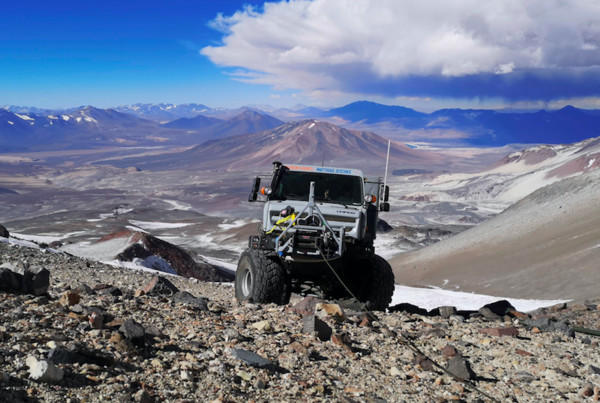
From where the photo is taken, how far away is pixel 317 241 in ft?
29.3

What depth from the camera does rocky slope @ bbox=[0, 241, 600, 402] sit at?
454 cm

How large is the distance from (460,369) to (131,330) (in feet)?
10.8

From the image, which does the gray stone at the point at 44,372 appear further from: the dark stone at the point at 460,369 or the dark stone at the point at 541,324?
the dark stone at the point at 541,324

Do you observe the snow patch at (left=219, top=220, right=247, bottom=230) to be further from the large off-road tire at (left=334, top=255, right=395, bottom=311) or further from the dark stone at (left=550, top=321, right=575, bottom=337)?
the dark stone at (left=550, top=321, right=575, bottom=337)

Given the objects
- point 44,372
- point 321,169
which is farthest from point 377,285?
point 44,372

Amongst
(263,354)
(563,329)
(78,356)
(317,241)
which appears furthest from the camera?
(317,241)

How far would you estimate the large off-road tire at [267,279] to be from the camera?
902cm

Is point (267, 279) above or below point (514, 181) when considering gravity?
above

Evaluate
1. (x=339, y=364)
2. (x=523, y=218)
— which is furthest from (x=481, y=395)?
(x=523, y=218)

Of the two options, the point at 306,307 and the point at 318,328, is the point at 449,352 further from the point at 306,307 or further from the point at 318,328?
the point at 306,307

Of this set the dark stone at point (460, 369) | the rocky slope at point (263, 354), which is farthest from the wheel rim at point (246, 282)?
the dark stone at point (460, 369)

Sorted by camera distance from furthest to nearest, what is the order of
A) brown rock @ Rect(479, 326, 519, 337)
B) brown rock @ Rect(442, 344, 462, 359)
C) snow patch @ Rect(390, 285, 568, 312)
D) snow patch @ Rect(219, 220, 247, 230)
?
snow patch @ Rect(219, 220, 247, 230) → snow patch @ Rect(390, 285, 568, 312) → brown rock @ Rect(479, 326, 519, 337) → brown rock @ Rect(442, 344, 462, 359)

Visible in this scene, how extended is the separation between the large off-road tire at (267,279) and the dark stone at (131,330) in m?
3.68

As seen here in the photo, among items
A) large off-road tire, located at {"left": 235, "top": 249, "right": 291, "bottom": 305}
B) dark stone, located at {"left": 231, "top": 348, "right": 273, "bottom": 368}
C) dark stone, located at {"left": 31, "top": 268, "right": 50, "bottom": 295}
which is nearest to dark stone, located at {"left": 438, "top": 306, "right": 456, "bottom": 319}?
large off-road tire, located at {"left": 235, "top": 249, "right": 291, "bottom": 305}
